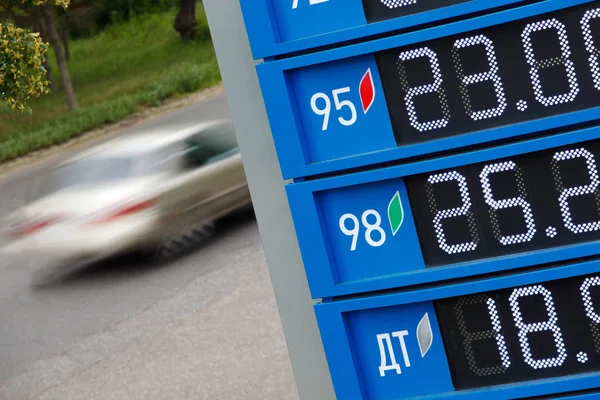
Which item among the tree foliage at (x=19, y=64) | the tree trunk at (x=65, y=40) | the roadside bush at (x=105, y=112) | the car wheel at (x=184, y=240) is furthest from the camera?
the tree trunk at (x=65, y=40)

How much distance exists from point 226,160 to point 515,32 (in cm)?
841

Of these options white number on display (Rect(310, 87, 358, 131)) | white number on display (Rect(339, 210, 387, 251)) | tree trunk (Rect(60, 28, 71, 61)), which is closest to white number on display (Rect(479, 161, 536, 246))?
white number on display (Rect(339, 210, 387, 251))

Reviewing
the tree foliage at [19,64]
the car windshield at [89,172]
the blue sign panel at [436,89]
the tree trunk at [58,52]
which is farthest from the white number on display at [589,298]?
the tree trunk at [58,52]

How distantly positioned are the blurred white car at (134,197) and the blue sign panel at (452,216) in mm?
7432

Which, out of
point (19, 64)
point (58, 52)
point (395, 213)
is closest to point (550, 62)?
point (395, 213)

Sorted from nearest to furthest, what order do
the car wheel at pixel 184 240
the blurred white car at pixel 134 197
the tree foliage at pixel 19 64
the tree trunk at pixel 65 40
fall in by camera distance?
the tree foliage at pixel 19 64
the blurred white car at pixel 134 197
the car wheel at pixel 184 240
the tree trunk at pixel 65 40

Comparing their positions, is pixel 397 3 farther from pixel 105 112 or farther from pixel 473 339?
pixel 105 112

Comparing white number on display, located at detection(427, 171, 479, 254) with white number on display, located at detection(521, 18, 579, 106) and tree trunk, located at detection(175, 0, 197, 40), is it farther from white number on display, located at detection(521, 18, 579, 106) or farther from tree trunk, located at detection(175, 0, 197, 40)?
tree trunk, located at detection(175, 0, 197, 40)

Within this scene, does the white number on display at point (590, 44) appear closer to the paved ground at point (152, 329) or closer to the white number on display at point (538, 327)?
the white number on display at point (538, 327)

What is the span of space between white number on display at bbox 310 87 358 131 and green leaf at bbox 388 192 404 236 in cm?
30

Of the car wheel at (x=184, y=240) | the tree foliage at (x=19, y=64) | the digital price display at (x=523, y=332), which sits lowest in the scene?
the car wheel at (x=184, y=240)

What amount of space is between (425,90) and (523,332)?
889mm

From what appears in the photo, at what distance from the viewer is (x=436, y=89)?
3.11m

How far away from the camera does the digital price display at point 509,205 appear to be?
3.08 meters
